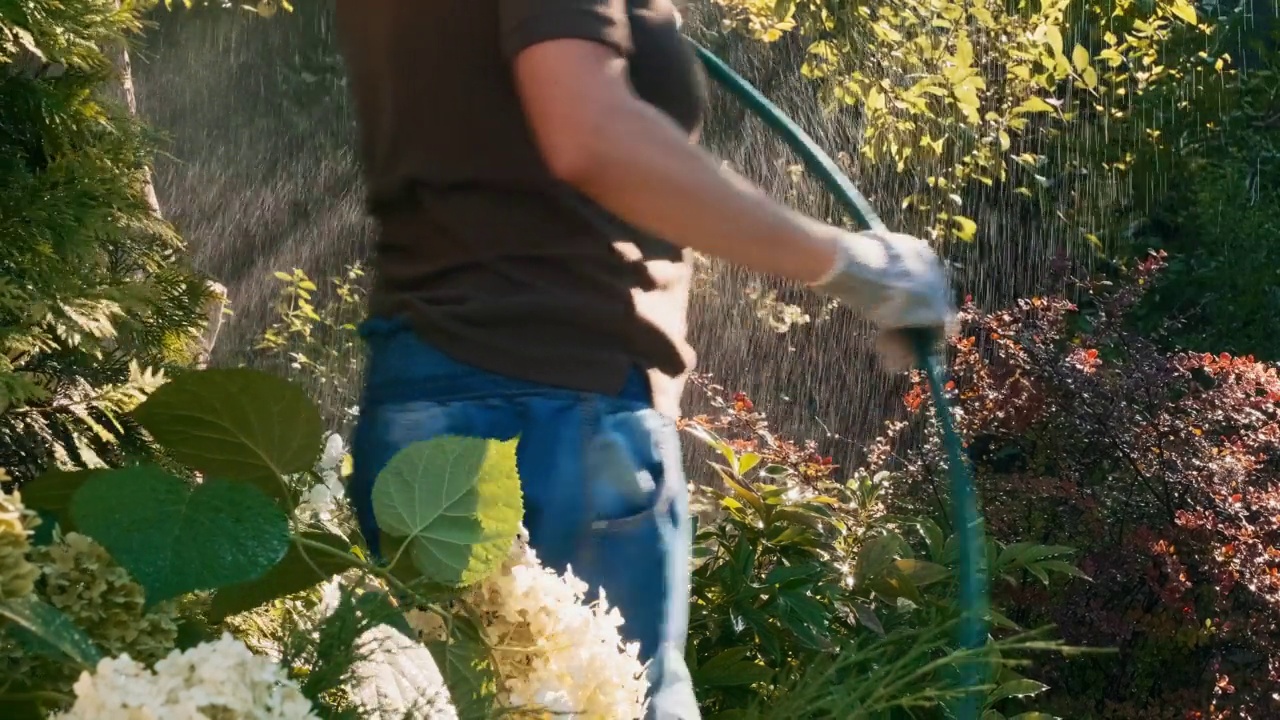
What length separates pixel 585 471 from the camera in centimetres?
116

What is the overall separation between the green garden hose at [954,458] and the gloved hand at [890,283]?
0.06 m

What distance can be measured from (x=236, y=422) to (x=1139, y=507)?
3.14 m

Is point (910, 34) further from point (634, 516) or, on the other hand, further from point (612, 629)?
point (612, 629)

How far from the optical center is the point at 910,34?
575cm

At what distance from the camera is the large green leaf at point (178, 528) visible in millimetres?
586

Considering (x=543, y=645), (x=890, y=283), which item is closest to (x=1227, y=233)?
(x=890, y=283)

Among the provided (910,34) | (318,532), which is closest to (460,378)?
(318,532)

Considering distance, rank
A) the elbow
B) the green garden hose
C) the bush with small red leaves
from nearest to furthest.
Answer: the elbow → the green garden hose → the bush with small red leaves

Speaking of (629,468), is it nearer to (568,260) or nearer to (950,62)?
(568,260)

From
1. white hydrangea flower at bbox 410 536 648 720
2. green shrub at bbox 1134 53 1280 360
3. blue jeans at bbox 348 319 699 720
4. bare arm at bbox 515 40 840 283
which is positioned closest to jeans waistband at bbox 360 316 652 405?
blue jeans at bbox 348 319 699 720

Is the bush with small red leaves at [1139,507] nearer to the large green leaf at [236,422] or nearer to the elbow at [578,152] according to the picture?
the elbow at [578,152]

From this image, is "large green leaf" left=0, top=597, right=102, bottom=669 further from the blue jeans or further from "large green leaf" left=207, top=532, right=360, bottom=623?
the blue jeans

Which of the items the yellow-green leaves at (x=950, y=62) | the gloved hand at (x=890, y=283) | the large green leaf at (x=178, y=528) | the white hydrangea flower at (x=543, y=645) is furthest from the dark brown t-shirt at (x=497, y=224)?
the yellow-green leaves at (x=950, y=62)

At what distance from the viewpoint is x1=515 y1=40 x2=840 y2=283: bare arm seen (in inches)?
43.3
